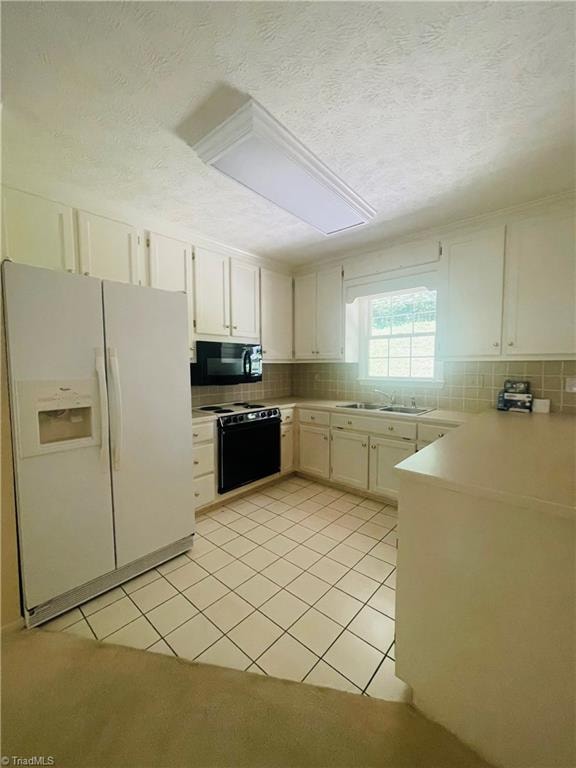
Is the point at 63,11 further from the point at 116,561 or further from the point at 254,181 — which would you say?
the point at 116,561

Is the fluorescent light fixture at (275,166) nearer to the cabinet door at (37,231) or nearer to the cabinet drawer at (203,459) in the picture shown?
the cabinet door at (37,231)

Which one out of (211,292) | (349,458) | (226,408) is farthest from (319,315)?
(349,458)

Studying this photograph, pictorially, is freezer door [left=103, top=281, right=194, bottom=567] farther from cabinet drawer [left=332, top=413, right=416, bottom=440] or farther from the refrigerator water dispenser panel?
cabinet drawer [left=332, top=413, right=416, bottom=440]

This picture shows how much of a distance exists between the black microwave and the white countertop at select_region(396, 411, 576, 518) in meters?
2.08

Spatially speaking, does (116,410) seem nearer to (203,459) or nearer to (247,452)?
(203,459)

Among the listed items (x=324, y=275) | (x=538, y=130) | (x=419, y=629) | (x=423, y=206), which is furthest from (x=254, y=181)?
(x=419, y=629)

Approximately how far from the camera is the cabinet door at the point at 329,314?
3.39 metres

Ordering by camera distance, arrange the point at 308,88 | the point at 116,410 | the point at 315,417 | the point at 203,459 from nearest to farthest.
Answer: the point at 308,88, the point at 116,410, the point at 203,459, the point at 315,417

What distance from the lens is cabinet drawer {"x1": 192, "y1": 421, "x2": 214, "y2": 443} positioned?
8.26 ft

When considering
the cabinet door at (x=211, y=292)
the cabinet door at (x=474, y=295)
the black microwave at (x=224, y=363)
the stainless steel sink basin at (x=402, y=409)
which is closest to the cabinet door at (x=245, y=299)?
the cabinet door at (x=211, y=292)

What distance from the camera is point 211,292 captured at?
9.50 feet

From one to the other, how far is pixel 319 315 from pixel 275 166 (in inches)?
79.2

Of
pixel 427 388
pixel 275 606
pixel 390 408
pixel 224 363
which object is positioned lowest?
pixel 275 606

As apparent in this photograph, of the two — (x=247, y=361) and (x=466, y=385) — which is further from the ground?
(x=247, y=361)
